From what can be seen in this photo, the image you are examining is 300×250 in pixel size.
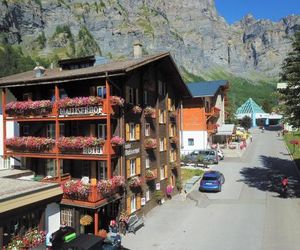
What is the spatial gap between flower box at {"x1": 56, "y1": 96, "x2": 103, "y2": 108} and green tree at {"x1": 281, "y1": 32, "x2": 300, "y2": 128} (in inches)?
650

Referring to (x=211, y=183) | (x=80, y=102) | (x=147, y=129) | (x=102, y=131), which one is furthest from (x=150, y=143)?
(x=211, y=183)

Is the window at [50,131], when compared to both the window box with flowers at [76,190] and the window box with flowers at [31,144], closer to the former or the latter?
the window box with flowers at [31,144]

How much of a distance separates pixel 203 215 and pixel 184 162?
70.2ft

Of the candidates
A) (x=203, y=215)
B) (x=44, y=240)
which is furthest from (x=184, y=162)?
(x=44, y=240)

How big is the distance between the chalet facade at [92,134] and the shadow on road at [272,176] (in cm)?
1175

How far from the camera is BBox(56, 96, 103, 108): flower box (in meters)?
24.4

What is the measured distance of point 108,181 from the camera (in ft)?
78.7

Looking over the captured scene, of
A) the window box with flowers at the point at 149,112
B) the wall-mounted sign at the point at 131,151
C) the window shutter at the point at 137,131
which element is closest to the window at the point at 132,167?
the wall-mounted sign at the point at 131,151

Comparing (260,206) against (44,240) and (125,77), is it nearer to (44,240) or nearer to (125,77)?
(125,77)

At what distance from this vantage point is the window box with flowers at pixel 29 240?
61.4 ft

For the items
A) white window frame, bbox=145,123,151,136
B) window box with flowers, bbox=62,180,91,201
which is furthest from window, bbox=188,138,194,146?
window box with flowers, bbox=62,180,91,201

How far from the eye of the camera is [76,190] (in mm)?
23250

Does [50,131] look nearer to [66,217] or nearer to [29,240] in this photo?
[66,217]

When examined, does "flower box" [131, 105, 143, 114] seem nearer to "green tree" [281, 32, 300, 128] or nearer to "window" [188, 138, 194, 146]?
"green tree" [281, 32, 300, 128]
